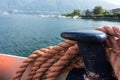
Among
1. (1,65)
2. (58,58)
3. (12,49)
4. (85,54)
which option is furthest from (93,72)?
(12,49)

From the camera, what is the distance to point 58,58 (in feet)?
1.79

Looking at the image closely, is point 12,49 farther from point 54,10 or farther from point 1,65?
point 54,10

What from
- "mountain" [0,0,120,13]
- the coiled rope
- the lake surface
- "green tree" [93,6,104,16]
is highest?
the coiled rope

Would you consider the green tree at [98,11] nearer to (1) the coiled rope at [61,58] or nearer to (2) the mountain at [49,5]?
(2) the mountain at [49,5]

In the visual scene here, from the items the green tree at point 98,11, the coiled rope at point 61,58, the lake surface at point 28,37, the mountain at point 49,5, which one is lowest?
the mountain at point 49,5

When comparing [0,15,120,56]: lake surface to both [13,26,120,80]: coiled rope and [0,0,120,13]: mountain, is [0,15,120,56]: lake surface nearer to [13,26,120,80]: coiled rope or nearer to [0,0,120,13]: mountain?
[13,26,120,80]: coiled rope

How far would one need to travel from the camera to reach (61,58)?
52 cm

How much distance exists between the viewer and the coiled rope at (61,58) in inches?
16.8

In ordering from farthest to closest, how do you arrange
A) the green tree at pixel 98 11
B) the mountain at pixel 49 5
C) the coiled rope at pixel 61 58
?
the mountain at pixel 49 5 → the green tree at pixel 98 11 → the coiled rope at pixel 61 58

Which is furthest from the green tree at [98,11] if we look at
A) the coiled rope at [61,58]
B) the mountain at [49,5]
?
the coiled rope at [61,58]

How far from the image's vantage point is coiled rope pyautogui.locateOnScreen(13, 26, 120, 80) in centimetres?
43

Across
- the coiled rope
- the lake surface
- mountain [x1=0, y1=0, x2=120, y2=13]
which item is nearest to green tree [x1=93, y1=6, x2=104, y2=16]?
the lake surface

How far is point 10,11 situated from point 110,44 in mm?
77489

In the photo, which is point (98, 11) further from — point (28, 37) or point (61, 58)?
point (61, 58)
